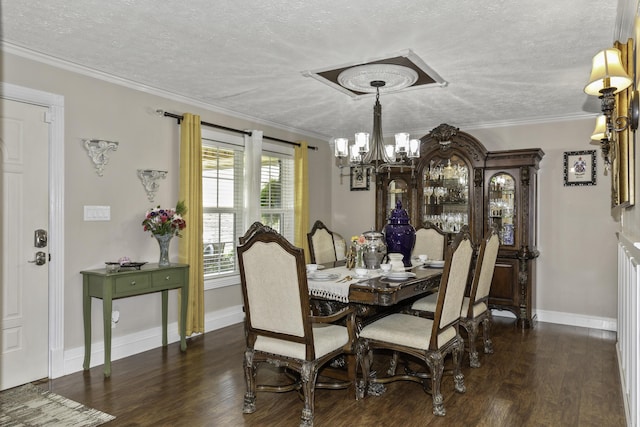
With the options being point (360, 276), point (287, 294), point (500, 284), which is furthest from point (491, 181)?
point (287, 294)

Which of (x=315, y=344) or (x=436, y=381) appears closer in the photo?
(x=315, y=344)

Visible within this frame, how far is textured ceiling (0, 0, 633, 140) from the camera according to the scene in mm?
2635

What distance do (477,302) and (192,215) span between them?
280cm

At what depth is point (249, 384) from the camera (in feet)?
Result: 9.27

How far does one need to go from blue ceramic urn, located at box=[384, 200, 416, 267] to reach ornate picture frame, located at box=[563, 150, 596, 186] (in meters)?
2.62

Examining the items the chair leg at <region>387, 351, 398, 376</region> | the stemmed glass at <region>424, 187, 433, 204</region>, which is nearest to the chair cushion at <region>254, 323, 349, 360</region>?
the chair leg at <region>387, 351, 398, 376</region>

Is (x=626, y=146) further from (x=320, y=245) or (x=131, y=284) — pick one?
(x=131, y=284)

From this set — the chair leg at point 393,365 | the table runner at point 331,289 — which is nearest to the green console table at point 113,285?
the table runner at point 331,289

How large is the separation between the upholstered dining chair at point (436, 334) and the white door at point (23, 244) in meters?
2.47

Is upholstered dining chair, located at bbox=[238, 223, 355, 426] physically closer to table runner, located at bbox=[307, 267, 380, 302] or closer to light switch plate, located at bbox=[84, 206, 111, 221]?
table runner, located at bbox=[307, 267, 380, 302]

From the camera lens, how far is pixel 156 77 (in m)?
3.93

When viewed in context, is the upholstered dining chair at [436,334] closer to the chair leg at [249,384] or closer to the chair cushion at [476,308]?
the chair cushion at [476,308]

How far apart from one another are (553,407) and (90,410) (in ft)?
9.81

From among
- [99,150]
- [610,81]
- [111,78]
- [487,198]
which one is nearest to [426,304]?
[487,198]
